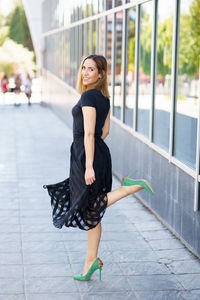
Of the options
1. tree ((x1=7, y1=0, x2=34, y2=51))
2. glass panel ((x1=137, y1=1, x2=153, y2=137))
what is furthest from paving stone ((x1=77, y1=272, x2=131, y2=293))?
tree ((x1=7, y1=0, x2=34, y2=51))

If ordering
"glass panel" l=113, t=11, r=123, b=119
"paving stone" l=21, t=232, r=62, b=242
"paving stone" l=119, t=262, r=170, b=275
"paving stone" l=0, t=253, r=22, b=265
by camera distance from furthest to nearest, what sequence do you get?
1. "glass panel" l=113, t=11, r=123, b=119
2. "paving stone" l=21, t=232, r=62, b=242
3. "paving stone" l=0, t=253, r=22, b=265
4. "paving stone" l=119, t=262, r=170, b=275

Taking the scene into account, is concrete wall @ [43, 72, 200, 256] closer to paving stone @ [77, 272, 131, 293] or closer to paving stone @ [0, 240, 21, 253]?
paving stone @ [77, 272, 131, 293]

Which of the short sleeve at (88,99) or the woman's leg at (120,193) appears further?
the woman's leg at (120,193)

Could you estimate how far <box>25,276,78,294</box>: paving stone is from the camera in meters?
5.07

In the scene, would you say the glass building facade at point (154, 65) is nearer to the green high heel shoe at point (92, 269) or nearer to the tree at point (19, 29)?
the green high heel shoe at point (92, 269)

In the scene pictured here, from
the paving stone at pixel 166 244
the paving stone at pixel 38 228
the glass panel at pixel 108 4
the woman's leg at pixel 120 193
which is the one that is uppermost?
the glass panel at pixel 108 4

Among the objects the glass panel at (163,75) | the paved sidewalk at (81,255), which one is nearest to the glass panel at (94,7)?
the paved sidewalk at (81,255)

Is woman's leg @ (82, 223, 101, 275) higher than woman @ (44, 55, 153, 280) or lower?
lower

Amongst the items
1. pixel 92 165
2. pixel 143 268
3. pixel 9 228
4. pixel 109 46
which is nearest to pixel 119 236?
pixel 143 268

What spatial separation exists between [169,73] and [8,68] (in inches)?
1834

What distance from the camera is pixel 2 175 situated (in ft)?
34.3

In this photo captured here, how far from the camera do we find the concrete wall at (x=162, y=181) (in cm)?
622

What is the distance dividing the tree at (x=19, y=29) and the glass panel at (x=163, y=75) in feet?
274

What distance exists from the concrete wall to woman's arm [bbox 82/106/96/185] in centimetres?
142
